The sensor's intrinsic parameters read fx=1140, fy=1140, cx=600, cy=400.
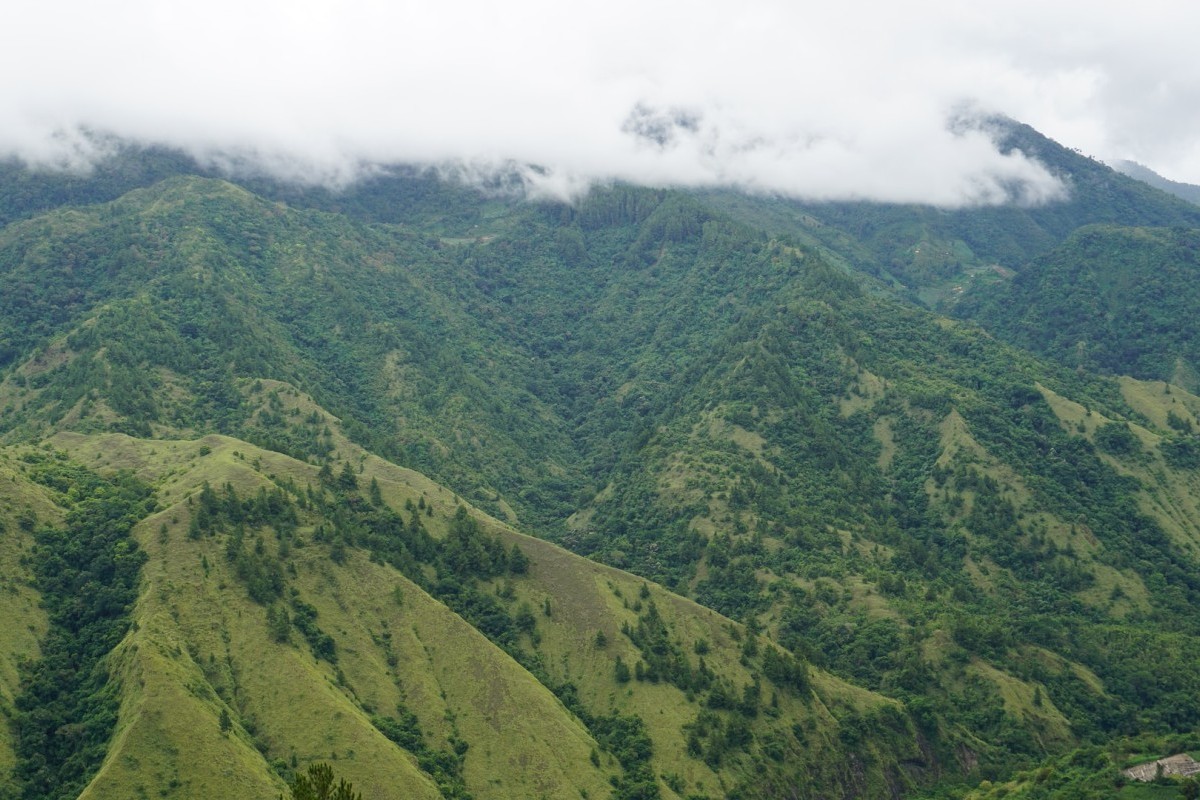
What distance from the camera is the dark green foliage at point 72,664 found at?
159m

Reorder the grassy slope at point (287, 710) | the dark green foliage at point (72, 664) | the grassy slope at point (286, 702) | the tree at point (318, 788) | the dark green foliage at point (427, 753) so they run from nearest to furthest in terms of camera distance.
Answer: the tree at point (318, 788), the grassy slope at point (287, 710), the grassy slope at point (286, 702), the dark green foliage at point (72, 664), the dark green foliage at point (427, 753)

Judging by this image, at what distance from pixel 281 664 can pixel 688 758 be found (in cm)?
7028

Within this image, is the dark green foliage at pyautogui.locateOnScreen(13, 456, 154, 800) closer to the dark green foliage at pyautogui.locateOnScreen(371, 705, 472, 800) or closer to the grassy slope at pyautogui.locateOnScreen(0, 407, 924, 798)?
the grassy slope at pyautogui.locateOnScreen(0, 407, 924, 798)

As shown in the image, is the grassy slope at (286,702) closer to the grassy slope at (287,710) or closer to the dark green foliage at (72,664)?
the grassy slope at (287,710)

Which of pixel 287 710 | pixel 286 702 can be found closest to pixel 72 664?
pixel 286 702

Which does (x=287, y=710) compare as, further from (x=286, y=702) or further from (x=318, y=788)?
(x=318, y=788)

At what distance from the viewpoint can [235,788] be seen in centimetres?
15375

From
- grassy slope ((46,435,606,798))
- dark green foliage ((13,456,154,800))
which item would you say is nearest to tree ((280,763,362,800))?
grassy slope ((46,435,606,798))

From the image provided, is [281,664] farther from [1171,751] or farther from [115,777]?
[1171,751]

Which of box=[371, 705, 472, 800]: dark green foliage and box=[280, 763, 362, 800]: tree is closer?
box=[280, 763, 362, 800]: tree

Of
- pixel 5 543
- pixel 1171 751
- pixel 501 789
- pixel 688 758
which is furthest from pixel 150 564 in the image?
pixel 1171 751

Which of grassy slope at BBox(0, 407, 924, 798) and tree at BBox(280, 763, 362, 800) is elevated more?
tree at BBox(280, 763, 362, 800)

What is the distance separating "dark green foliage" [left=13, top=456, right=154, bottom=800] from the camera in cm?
15888

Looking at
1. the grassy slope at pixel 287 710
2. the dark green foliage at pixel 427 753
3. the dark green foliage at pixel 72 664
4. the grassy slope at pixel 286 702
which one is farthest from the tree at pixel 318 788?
the dark green foliage at pixel 427 753
